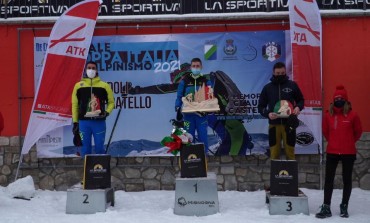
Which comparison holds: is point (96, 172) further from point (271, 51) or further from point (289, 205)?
point (271, 51)

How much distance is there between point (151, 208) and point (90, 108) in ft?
5.79

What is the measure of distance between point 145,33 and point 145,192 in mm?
2690

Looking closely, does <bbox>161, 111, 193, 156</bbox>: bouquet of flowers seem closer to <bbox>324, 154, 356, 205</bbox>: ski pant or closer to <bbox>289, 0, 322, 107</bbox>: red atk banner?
<bbox>324, 154, 356, 205</bbox>: ski pant

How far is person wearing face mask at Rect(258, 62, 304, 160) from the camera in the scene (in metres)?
7.73

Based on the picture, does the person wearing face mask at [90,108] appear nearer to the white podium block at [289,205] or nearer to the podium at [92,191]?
the podium at [92,191]

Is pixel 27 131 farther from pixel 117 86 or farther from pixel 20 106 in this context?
pixel 117 86

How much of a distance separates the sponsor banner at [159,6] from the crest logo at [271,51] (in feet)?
1.91

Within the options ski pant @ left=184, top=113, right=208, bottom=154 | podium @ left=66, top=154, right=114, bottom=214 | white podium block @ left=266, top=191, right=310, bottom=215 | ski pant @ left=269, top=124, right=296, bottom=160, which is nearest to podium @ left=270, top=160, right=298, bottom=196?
white podium block @ left=266, top=191, right=310, bottom=215

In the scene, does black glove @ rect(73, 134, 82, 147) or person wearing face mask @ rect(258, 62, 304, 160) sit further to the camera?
black glove @ rect(73, 134, 82, 147)

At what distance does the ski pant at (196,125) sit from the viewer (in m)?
8.12

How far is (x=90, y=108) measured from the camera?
26.5ft

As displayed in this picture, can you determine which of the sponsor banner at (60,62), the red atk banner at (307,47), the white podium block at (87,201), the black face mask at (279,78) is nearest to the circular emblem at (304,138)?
the red atk banner at (307,47)

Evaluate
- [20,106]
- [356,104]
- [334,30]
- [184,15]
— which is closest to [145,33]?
[184,15]

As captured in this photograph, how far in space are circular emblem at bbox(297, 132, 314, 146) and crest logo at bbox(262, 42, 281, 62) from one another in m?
1.34
